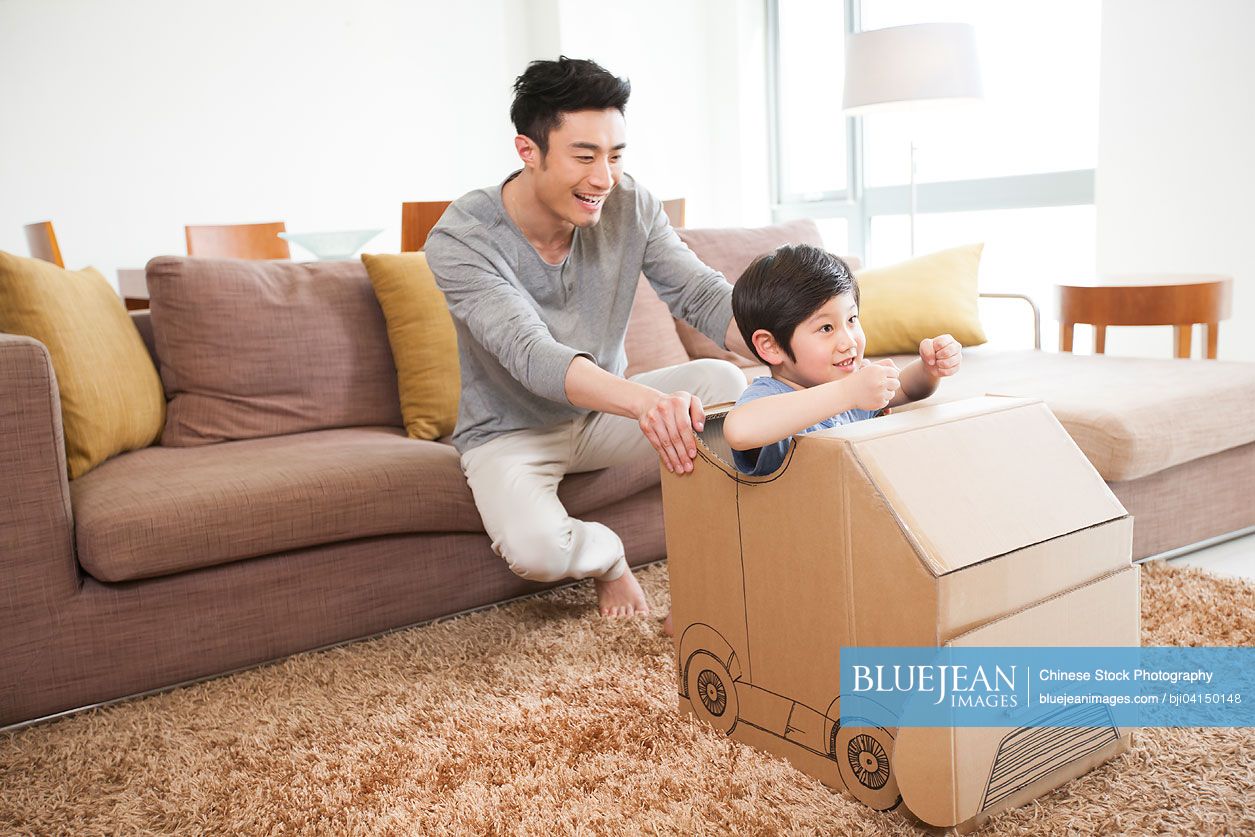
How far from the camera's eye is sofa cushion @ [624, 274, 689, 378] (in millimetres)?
2660

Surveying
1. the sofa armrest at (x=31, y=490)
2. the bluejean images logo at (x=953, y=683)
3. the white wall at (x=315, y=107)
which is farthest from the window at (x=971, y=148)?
the sofa armrest at (x=31, y=490)

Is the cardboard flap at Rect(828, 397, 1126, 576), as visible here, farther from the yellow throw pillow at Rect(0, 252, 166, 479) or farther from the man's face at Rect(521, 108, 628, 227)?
the yellow throw pillow at Rect(0, 252, 166, 479)

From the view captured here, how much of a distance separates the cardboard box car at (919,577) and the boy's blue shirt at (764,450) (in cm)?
5

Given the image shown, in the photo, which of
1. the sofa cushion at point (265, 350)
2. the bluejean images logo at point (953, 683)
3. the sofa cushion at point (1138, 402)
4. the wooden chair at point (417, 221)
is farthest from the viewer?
the wooden chair at point (417, 221)

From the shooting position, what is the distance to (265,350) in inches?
92.5

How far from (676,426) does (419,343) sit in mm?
1164

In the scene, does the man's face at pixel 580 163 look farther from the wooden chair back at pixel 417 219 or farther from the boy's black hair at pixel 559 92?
the wooden chair back at pixel 417 219

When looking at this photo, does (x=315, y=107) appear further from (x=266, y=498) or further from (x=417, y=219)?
(x=266, y=498)

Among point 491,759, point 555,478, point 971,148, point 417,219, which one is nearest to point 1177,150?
point 971,148

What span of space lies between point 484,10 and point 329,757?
517cm

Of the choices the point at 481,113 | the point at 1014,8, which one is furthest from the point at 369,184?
the point at 1014,8

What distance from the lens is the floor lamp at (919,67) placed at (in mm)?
3586

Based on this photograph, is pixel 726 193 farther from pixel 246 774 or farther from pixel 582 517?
pixel 246 774

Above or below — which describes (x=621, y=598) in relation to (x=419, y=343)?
below
